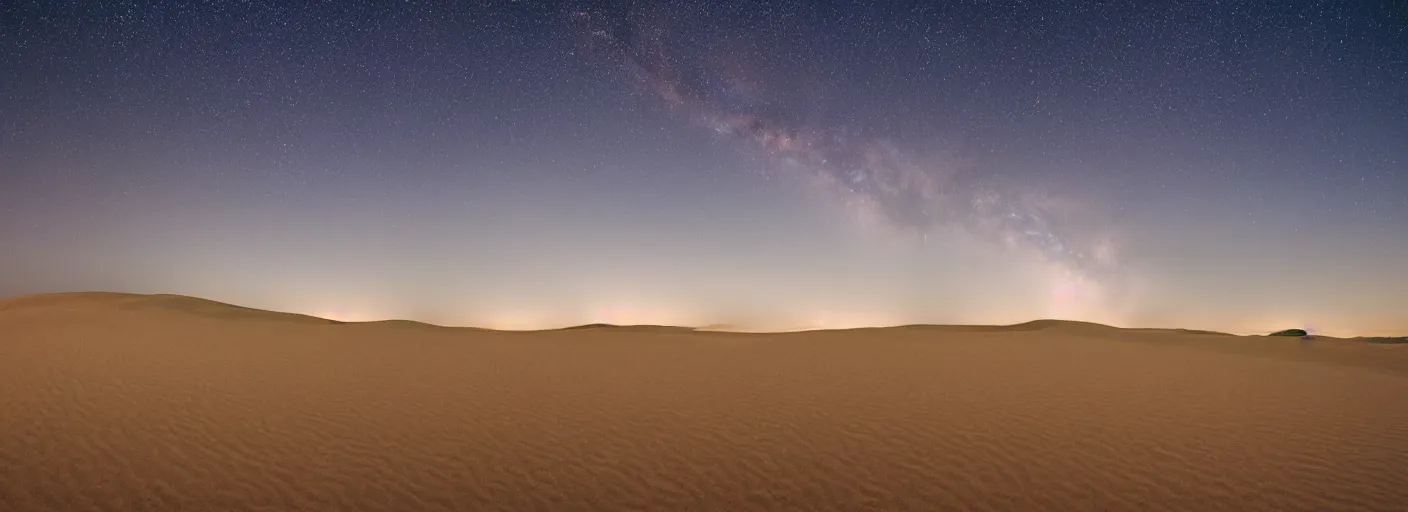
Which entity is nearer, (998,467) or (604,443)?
(998,467)

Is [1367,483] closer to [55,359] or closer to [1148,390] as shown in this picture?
[1148,390]

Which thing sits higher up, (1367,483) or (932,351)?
(932,351)

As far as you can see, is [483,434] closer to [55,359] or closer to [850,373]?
[850,373]

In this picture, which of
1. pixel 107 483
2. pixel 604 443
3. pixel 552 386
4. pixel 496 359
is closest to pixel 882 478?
pixel 604 443

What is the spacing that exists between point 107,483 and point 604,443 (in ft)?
22.9

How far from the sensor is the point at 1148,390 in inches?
629

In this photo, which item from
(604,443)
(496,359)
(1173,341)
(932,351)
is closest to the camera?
(604,443)

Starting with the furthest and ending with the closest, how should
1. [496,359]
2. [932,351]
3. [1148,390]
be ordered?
[932,351] → [496,359] → [1148,390]

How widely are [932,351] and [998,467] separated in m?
16.6

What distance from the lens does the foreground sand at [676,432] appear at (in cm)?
824

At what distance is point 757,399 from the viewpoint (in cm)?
1442

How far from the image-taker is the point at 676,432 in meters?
11.4

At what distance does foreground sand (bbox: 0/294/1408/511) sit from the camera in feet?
27.0

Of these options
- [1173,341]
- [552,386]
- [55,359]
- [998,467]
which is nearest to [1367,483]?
[998,467]
